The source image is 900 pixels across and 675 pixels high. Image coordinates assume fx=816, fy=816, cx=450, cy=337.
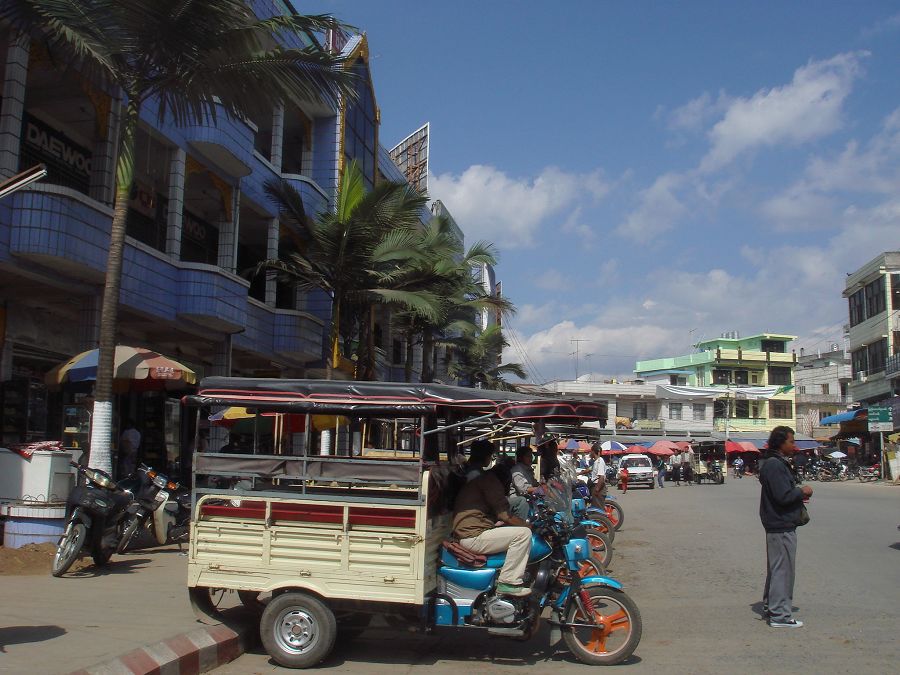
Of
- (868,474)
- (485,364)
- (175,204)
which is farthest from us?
(868,474)

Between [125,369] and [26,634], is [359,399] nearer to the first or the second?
[26,634]

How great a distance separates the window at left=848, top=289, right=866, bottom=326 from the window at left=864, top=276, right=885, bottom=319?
770mm

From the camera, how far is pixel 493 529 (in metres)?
6.62

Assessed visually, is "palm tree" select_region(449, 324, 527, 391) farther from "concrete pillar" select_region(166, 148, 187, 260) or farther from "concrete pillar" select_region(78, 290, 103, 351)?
"concrete pillar" select_region(78, 290, 103, 351)

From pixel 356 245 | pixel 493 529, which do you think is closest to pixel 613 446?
pixel 356 245

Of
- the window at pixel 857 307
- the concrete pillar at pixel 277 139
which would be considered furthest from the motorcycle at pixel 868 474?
the concrete pillar at pixel 277 139

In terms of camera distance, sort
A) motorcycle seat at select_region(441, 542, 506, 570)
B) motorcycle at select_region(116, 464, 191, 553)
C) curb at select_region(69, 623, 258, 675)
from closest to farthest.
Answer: curb at select_region(69, 623, 258, 675)
motorcycle seat at select_region(441, 542, 506, 570)
motorcycle at select_region(116, 464, 191, 553)

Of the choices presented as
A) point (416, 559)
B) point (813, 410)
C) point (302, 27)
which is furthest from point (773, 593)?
point (813, 410)

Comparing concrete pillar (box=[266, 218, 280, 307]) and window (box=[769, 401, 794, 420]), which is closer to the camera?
concrete pillar (box=[266, 218, 280, 307])

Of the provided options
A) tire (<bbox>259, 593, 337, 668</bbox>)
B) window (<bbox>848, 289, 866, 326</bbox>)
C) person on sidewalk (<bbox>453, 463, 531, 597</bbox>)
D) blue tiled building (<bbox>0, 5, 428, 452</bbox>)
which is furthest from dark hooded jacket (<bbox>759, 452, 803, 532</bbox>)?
window (<bbox>848, 289, 866, 326</bbox>)

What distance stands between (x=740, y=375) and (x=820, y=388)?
442 inches

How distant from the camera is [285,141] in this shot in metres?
26.3

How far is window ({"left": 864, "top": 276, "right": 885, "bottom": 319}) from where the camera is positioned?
47906 millimetres

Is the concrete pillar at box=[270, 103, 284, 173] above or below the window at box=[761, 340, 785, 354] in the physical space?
below
